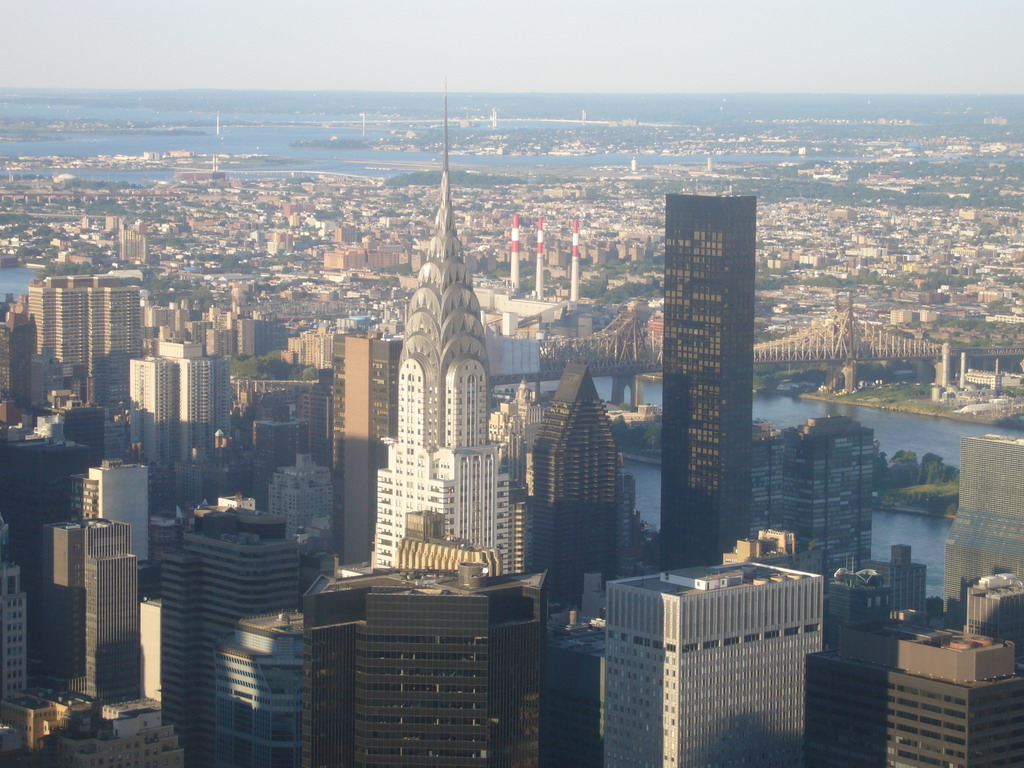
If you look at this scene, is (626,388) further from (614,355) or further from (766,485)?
(766,485)

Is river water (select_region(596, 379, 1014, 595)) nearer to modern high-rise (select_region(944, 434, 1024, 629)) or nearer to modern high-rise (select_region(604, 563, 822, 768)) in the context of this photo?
modern high-rise (select_region(944, 434, 1024, 629))

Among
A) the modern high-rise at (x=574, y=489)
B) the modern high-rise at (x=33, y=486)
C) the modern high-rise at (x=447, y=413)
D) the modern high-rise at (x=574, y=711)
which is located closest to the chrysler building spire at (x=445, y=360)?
the modern high-rise at (x=447, y=413)

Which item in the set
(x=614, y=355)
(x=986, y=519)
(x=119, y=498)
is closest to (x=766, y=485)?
(x=986, y=519)

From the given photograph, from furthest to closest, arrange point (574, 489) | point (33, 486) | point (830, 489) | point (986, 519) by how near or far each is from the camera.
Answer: point (830, 489) → point (574, 489) → point (33, 486) → point (986, 519)

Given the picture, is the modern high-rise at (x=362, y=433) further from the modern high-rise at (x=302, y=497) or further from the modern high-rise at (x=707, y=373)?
the modern high-rise at (x=707, y=373)

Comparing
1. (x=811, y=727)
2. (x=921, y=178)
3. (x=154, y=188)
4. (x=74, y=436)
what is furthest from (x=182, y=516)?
(x=921, y=178)
